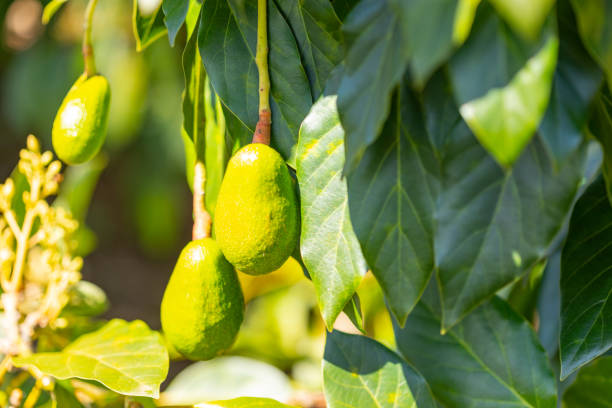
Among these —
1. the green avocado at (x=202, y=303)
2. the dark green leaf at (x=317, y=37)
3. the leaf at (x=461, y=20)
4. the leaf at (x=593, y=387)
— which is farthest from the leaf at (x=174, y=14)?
the leaf at (x=593, y=387)

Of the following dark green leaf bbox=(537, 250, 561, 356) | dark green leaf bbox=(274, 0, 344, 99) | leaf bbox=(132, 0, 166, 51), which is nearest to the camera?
dark green leaf bbox=(274, 0, 344, 99)

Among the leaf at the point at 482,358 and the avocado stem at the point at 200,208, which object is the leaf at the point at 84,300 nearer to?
the avocado stem at the point at 200,208

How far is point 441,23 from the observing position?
1.22 ft

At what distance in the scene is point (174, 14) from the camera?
63cm

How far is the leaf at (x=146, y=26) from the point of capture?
719mm

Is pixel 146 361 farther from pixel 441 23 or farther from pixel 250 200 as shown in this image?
pixel 441 23

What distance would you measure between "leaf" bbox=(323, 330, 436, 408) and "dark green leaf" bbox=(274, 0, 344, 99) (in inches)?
10.7

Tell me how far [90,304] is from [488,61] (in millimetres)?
814

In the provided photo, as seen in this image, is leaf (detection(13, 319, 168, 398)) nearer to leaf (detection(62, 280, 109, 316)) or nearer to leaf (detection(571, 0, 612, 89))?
leaf (detection(62, 280, 109, 316))

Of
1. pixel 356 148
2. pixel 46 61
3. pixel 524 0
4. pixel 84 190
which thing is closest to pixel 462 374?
pixel 356 148

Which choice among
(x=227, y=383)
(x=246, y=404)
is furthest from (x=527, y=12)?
(x=227, y=383)

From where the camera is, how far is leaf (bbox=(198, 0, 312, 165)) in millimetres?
613

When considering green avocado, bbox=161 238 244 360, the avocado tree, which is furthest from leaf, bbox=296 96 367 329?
green avocado, bbox=161 238 244 360

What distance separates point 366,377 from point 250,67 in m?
0.35
